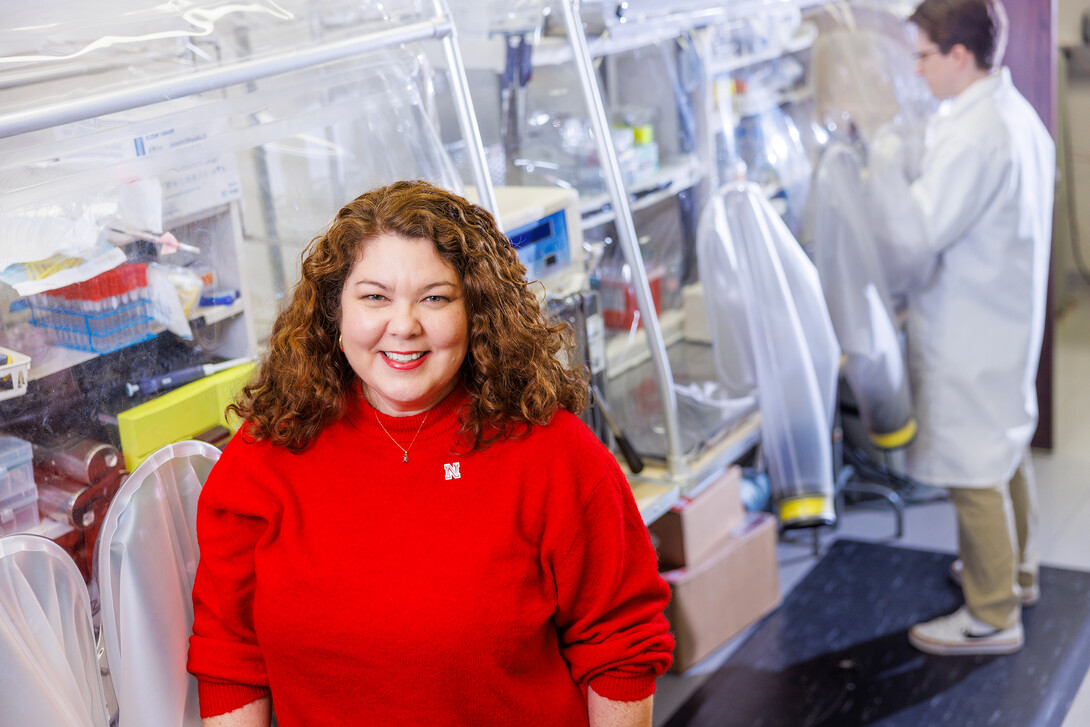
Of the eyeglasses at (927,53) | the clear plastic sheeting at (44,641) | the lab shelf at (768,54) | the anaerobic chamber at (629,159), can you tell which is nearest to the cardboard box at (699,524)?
the anaerobic chamber at (629,159)

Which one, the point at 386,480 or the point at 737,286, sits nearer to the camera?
the point at 386,480

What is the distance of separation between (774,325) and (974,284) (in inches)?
24.1

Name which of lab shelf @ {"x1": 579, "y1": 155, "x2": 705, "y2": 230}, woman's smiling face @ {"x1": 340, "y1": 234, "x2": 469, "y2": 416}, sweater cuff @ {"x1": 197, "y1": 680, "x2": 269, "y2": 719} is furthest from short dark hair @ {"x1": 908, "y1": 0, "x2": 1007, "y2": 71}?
sweater cuff @ {"x1": 197, "y1": 680, "x2": 269, "y2": 719}

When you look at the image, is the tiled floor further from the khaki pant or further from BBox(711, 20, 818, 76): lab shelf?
BBox(711, 20, 818, 76): lab shelf

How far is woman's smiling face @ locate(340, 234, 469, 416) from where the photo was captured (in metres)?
1.23

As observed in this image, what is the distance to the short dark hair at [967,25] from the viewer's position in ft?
8.35

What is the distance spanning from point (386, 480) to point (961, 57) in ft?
6.69

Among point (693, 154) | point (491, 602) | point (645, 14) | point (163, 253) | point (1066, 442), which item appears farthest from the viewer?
point (1066, 442)

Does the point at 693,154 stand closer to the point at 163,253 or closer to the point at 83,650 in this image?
the point at 163,253

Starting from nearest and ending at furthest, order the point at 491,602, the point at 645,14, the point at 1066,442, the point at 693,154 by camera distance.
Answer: the point at 491,602 → the point at 645,14 → the point at 693,154 → the point at 1066,442

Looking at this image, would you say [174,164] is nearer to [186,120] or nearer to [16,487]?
[186,120]

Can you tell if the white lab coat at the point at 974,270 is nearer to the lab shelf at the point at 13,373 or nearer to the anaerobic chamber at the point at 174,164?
the anaerobic chamber at the point at 174,164

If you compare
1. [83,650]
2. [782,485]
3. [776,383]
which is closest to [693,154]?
[776,383]

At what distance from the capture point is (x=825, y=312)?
242 cm
